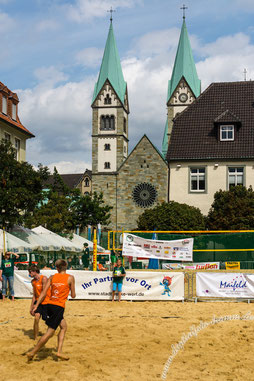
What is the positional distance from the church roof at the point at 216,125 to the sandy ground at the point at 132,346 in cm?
2625

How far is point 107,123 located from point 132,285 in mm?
70872

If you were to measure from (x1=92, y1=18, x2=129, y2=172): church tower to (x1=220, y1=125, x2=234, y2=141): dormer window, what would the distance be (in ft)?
140

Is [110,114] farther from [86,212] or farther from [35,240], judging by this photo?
[35,240]

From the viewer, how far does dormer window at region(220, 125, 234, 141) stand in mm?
42875

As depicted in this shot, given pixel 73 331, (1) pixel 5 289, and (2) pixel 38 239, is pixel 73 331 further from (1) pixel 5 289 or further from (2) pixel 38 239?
(2) pixel 38 239

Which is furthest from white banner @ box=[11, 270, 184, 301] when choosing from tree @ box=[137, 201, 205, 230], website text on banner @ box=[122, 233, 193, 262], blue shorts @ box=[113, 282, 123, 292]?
tree @ box=[137, 201, 205, 230]

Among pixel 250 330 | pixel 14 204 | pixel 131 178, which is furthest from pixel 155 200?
pixel 250 330

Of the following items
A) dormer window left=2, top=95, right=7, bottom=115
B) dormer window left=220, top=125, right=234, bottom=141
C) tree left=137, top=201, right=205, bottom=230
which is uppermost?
dormer window left=2, top=95, right=7, bottom=115

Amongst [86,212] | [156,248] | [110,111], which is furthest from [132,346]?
[110,111]

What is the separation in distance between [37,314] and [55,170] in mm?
49883

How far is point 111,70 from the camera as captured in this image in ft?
297

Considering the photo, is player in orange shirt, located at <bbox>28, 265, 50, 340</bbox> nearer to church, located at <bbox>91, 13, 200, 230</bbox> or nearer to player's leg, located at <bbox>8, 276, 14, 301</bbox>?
player's leg, located at <bbox>8, 276, 14, 301</bbox>

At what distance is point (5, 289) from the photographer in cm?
1967

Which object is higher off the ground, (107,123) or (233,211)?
(107,123)
